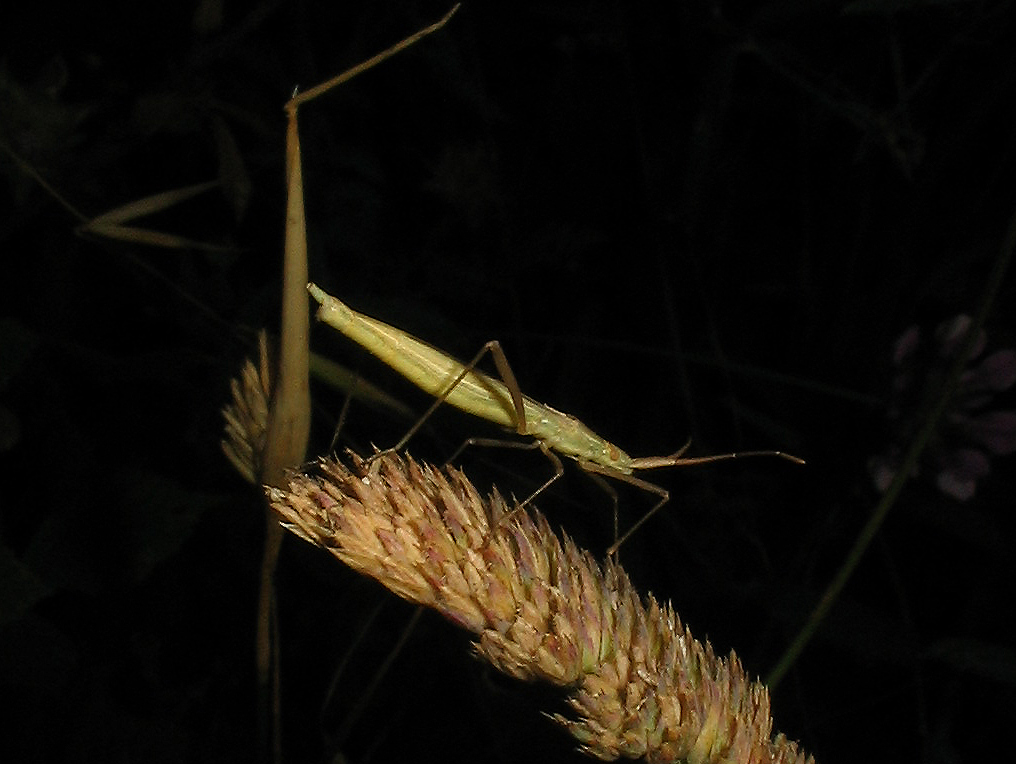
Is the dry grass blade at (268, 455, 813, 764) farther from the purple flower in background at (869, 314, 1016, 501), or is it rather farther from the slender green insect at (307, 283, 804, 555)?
the purple flower in background at (869, 314, 1016, 501)

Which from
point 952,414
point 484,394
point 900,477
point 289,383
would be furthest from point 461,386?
point 952,414

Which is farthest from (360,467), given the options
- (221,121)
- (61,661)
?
(221,121)

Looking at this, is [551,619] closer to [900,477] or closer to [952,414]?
[900,477]

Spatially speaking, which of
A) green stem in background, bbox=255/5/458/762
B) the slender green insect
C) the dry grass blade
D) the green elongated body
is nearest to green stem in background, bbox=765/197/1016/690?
the slender green insect

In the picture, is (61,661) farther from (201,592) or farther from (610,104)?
(610,104)

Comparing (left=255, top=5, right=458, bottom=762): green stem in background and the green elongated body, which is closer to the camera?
(left=255, top=5, right=458, bottom=762): green stem in background

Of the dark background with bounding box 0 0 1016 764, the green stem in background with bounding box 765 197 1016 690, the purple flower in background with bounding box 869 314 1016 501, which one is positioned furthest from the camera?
the purple flower in background with bounding box 869 314 1016 501
